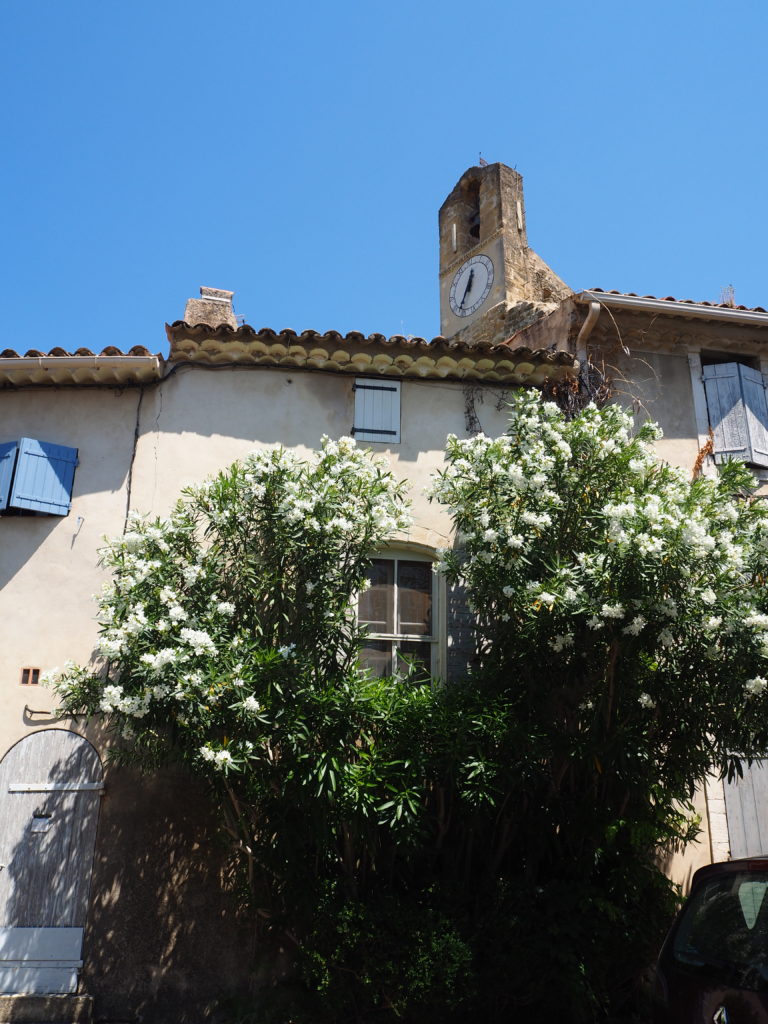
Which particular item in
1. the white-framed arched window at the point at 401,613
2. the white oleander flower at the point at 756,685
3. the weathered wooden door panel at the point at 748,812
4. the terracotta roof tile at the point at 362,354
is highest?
the terracotta roof tile at the point at 362,354

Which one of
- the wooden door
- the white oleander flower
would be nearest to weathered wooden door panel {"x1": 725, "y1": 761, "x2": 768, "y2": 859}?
the white oleander flower

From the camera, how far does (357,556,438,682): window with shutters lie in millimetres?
8336

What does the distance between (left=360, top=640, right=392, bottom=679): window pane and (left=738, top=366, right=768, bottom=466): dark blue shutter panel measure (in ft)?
16.8

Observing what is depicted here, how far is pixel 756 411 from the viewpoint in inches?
404

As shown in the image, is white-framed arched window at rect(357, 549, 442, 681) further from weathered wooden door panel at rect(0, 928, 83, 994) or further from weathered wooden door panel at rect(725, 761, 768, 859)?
weathered wooden door panel at rect(0, 928, 83, 994)

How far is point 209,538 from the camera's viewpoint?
7781 mm

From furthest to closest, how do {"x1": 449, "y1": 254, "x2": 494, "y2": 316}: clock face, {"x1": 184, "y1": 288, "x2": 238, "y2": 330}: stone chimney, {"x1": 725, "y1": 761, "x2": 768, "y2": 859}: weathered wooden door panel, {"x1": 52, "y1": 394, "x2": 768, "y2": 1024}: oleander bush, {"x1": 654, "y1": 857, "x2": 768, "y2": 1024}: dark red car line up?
1. {"x1": 449, "y1": 254, "x2": 494, "y2": 316}: clock face
2. {"x1": 184, "y1": 288, "x2": 238, "y2": 330}: stone chimney
3. {"x1": 725, "y1": 761, "x2": 768, "y2": 859}: weathered wooden door panel
4. {"x1": 52, "y1": 394, "x2": 768, "y2": 1024}: oleander bush
5. {"x1": 654, "y1": 857, "x2": 768, "y2": 1024}: dark red car

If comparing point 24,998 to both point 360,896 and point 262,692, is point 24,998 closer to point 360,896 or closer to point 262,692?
point 360,896

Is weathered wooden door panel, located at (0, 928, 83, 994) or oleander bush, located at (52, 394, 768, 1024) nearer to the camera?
oleander bush, located at (52, 394, 768, 1024)

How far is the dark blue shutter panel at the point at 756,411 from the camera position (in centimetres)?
997

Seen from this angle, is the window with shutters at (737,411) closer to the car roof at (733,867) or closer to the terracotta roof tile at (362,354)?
the terracotta roof tile at (362,354)

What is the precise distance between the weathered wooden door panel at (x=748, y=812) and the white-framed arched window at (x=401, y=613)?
135 inches

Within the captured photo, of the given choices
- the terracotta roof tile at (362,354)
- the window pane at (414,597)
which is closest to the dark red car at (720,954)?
the window pane at (414,597)

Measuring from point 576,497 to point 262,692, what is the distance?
122 inches
